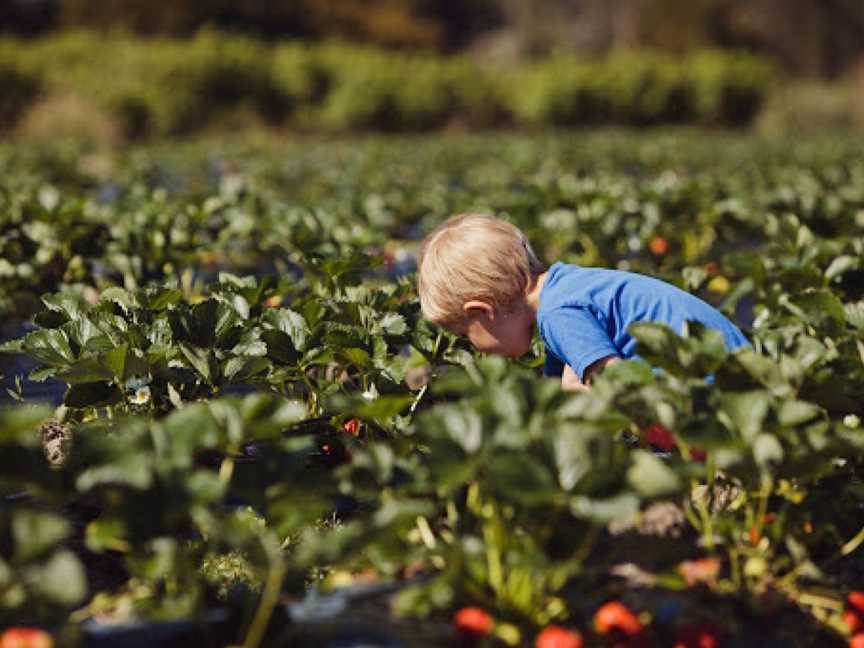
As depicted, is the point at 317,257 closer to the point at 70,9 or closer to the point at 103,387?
the point at 103,387

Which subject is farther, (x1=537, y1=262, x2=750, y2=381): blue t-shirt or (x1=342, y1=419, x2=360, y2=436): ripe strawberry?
(x1=342, y1=419, x2=360, y2=436): ripe strawberry

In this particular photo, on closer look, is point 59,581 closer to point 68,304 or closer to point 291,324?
point 291,324

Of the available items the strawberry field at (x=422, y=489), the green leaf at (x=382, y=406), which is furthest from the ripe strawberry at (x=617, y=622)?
the green leaf at (x=382, y=406)

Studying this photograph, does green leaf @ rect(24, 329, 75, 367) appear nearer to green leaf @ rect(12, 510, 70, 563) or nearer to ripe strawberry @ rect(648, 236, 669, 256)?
green leaf @ rect(12, 510, 70, 563)

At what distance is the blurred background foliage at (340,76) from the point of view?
2392 centimetres

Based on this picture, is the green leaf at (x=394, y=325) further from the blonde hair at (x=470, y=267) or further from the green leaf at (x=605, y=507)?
the green leaf at (x=605, y=507)

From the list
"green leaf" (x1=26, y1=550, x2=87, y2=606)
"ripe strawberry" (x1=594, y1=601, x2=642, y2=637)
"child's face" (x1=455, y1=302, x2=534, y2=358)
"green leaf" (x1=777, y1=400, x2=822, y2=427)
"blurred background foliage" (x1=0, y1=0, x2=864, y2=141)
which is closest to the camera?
"green leaf" (x1=26, y1=550, x2=87, y2=606)

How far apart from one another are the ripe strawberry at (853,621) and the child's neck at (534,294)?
1228 millimetres

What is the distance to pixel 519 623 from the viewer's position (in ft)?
6.32

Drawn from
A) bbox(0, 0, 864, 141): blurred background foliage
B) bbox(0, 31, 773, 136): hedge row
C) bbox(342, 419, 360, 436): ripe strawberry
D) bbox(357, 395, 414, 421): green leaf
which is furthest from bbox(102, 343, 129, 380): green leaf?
bbox(0, 31, 773, 136): hedge row

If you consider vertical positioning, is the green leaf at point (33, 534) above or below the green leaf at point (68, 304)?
above

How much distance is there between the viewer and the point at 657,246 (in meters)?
5.73

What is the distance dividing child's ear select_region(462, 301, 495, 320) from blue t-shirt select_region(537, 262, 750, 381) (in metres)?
0.14

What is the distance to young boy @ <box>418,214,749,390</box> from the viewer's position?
9.11ft
